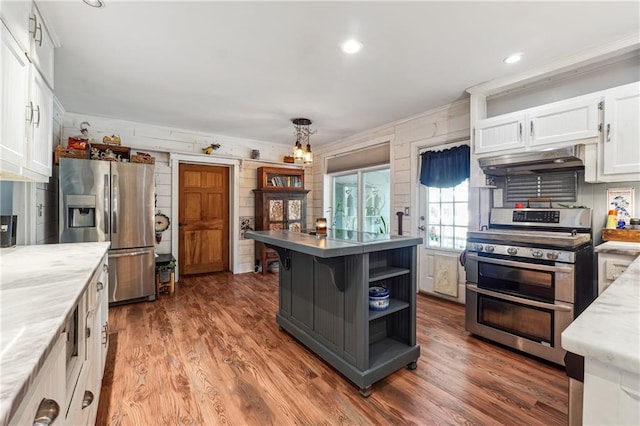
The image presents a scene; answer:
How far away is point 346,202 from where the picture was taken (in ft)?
18.4

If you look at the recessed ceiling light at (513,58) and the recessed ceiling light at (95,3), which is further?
the recessed ceiling light at (513,58)

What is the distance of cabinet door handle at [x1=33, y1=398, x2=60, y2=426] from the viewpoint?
2.18 feet

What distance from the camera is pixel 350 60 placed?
2.53m

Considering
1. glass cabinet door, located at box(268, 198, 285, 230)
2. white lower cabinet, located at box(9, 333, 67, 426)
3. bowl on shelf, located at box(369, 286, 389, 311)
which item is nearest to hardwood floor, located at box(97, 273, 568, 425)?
bowl on shelf, located at box(369, 286, 389, 311)

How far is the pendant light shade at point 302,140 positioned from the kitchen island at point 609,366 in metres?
2.95

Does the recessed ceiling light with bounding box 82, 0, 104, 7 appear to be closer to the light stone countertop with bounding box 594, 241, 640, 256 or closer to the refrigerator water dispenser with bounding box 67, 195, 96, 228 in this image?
the refrigerator water dispenser with bounding box 67, 195, 96, 228

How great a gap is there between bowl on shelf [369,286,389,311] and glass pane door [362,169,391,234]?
252 cm

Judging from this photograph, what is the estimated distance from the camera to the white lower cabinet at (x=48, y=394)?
602mm

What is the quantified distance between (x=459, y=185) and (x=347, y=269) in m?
2.37

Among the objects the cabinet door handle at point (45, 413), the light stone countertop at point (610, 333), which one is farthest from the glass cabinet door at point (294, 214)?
the light stone countertop at point (610, 333)

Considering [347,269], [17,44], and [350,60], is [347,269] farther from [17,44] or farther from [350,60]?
[17,44]

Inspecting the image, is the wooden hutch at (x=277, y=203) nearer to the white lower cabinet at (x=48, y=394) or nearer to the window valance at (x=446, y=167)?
the window valance at (x=446, y=167)

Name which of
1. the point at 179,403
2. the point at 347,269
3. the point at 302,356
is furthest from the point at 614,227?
the point at 179,403

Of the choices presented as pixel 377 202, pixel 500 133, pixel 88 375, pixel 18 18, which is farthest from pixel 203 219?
pixel 500 133
